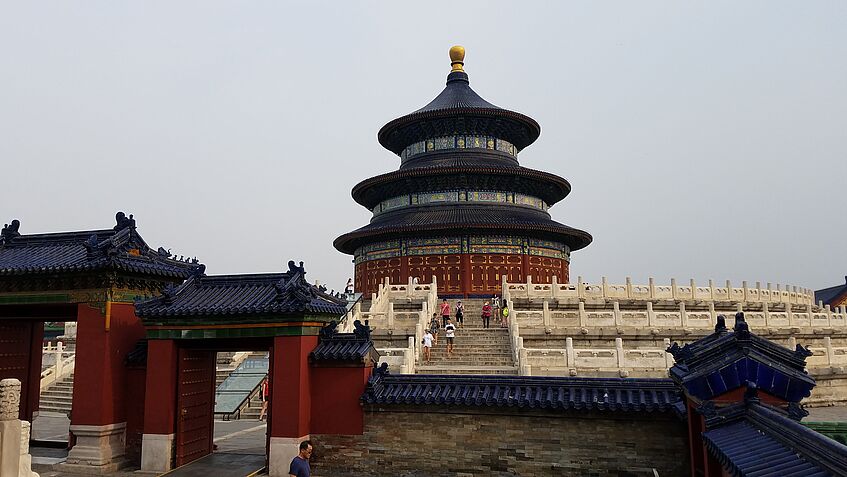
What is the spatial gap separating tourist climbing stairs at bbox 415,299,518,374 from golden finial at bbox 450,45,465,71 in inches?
1136

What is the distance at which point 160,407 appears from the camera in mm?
14156

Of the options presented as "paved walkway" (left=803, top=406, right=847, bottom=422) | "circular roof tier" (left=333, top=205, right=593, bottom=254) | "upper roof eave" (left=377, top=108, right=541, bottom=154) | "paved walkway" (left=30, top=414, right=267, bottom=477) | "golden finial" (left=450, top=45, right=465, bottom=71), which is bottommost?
"paved walkway" (left=30, top=414, right=267, bottom=477)

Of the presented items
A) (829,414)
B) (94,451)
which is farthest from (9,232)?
(829,414)

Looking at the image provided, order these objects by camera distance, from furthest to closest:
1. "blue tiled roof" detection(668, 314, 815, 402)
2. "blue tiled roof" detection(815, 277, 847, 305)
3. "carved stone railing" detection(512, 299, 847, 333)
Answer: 1. "blue tiled roof" detection(815, 277, 847, 305)
2. "carved stone railing" detection(512, 299, 847, 333)
3. "blue tiled roof" detection(668, 314, 815, 402)

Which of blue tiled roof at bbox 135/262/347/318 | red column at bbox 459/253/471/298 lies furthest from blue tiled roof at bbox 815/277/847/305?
blue tiled roof at bbox 135/262/347/318

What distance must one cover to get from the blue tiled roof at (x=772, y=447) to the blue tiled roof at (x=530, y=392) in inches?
208

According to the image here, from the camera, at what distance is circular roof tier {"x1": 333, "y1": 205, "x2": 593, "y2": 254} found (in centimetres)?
3831

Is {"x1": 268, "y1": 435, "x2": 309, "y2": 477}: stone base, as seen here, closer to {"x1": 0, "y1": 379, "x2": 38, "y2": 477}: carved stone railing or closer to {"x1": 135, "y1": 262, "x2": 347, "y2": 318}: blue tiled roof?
{"x1": 135, "y1": 262, "x2": 347, "y2": 318}: blue tiled roof

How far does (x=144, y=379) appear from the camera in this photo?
15070 millimetres

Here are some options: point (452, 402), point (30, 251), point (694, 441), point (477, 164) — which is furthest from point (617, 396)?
point (477, 164)

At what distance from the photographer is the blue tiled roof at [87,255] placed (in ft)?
48.5

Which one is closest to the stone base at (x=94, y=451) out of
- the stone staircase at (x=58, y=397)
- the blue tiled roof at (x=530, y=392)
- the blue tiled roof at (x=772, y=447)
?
the blue tiled roof at (x=530, y=392)

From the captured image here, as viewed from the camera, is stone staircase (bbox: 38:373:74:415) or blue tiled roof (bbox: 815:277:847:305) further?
Result: blue tiled roof (bbox: 815:277:847:305)

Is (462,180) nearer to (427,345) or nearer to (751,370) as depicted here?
(427,345)
